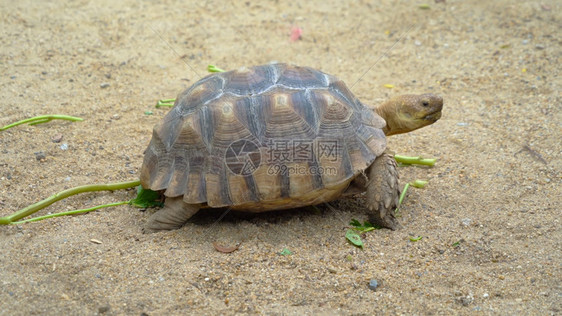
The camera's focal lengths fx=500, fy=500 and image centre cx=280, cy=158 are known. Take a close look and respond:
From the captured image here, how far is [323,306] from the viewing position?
2.67 meters

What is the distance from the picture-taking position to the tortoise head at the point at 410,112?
371 cm

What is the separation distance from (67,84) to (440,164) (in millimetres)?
3711

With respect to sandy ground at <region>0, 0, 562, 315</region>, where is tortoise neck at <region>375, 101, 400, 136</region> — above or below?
above

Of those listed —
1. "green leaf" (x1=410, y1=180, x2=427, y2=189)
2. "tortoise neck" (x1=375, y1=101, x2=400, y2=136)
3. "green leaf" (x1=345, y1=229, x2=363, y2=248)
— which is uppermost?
"tortoise neck" (x1=375, y1=101, x2=400, y2=136)

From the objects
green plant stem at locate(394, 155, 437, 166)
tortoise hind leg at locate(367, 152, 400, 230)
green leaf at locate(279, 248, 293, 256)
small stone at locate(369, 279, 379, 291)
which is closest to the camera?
small stone at locate(369, 279, 379, 291)

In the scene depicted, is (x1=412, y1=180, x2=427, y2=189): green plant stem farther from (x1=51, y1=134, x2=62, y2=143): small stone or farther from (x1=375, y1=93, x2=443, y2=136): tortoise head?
(x1=51, y1=134, x2=62, y2=143): small stone

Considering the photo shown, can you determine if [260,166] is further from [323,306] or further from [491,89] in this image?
[491,89]

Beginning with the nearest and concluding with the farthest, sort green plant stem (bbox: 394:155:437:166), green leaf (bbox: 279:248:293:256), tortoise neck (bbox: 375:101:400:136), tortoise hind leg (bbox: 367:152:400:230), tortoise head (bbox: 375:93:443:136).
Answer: green leaf (bbox: 279:248:293:256), tortoise hind leg (bbox: 367:152:400:230), tortoise head (bbox: 375:93:443:136), tortoise neck (bbox: 375:101:400:136), green plant stem (bbox: 394:155:437:166)

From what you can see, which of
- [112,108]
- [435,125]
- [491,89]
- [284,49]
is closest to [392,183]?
[435,125]

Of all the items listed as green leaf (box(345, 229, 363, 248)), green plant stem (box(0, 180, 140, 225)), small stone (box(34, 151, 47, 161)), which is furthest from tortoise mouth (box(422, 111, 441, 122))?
small stone (box(34, 151, 47, 161))

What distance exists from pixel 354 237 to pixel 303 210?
0.51m
